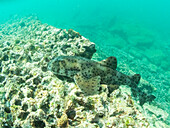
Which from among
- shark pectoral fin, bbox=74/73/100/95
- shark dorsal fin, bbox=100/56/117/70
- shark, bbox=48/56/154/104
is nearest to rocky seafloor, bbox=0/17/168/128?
shark pectoral fin, bbox=74/73/100/95

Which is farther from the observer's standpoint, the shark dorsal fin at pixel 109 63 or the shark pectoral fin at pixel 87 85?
the shark dorsal fin at pixel 109 63

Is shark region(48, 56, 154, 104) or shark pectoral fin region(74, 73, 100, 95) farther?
shark region(48, 56, 154, 104)

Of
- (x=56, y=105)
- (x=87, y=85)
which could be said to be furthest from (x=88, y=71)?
(x=56, y=105)

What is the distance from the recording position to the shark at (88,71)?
479 centimetres

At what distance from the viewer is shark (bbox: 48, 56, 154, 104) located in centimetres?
479

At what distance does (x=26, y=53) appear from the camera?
672cm

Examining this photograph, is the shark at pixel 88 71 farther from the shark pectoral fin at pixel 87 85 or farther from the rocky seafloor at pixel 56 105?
the rocky seafloor at pixel 56 105

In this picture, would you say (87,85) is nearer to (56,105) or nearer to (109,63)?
(56,105)

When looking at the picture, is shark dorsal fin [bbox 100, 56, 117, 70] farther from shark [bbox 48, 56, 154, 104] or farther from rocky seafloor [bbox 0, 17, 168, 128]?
rocky seafloor [bbox 0, 17, 168, 128]

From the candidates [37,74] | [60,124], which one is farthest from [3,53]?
[60,124]

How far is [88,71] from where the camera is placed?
17.2 feet

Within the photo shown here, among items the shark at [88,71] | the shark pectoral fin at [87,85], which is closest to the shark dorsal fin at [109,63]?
the shark at [88,71]

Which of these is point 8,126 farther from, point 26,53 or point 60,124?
point 26,53

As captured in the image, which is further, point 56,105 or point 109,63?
point 109,63
